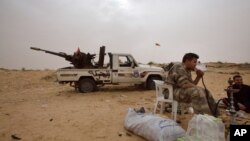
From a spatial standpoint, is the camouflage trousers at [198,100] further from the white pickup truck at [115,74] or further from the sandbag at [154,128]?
the white pickup truck at [115,74]

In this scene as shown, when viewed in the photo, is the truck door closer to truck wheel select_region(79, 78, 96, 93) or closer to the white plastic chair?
truck wheel select_region(79, 78, 96, 93)

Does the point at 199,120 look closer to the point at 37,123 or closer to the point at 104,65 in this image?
the point at 37,123

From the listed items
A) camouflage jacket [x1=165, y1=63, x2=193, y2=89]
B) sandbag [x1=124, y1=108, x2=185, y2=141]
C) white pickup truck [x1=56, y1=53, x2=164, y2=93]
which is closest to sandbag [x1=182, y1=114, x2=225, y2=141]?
sandbag [x1=124, y1=108, x2=185, y2=141]

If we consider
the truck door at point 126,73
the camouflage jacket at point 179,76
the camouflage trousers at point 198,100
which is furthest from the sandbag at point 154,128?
the truck door at point 126,73

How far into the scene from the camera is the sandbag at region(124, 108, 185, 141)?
490cm

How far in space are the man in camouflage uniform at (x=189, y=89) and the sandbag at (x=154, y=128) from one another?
690mm

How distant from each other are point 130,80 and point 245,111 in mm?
6802

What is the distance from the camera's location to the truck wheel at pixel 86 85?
43.8 ft

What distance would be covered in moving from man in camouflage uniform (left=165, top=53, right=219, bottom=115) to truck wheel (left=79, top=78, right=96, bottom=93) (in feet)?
24.6

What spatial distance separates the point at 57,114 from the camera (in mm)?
7941

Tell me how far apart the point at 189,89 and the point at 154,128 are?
47.9 inches

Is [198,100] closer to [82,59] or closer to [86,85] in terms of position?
[86,85]

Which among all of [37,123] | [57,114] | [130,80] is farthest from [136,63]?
[37,123]

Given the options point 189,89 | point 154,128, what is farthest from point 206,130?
point 189,89
